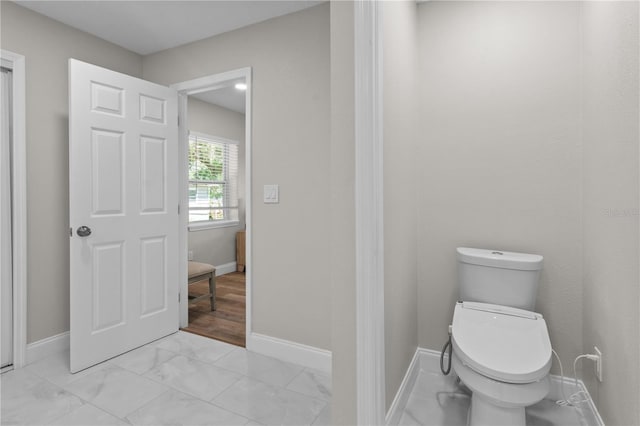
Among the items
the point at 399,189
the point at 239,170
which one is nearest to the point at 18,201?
the point at 399,189

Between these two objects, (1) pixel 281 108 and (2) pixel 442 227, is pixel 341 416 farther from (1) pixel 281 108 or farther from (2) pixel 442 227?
(1) pixel 281 108

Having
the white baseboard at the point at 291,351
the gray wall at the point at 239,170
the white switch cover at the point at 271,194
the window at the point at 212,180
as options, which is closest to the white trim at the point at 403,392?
the white baseboard at the point at 291,351

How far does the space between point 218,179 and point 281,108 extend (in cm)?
286

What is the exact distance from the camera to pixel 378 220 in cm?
129

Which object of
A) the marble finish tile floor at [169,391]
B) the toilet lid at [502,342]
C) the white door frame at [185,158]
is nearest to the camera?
the toilet lid at [502,342]

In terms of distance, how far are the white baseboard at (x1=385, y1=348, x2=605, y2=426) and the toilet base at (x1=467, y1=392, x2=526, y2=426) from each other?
0.35 meters

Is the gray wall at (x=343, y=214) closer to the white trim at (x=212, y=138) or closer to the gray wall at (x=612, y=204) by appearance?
the gray wall at (x=612, y=204)

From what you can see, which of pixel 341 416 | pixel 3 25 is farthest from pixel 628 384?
pixel 3 25

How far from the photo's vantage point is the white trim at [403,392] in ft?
5.07

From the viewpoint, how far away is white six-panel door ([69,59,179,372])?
217 centimetres

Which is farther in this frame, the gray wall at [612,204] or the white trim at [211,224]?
the white trim at [211,224]

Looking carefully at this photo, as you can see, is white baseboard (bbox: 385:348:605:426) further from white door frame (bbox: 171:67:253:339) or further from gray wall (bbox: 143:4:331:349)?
white door frame (bbox: 171:67:253:339)

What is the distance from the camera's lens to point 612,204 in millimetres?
1370

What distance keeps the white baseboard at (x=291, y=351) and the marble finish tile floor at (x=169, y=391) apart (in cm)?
5
